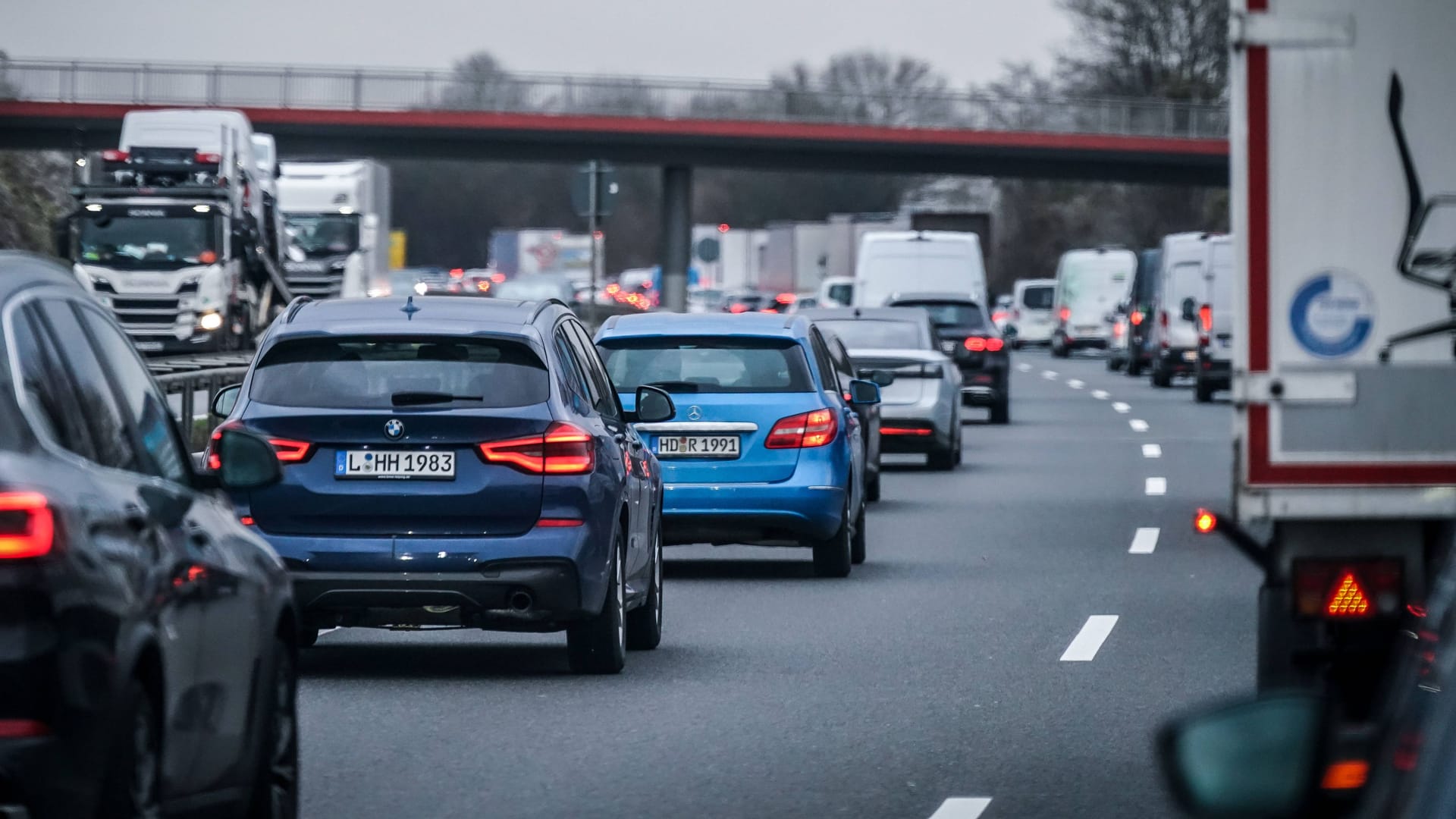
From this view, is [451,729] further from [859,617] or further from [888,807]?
[859,617]

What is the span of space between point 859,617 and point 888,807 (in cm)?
546

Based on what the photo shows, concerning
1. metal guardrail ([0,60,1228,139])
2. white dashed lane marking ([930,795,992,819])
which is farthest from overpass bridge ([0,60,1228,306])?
white dashed lane marking ([930,795,992,819])

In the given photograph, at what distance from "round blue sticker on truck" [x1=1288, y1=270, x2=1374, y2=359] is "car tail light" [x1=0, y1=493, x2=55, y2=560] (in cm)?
357

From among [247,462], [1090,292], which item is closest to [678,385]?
[247,462]

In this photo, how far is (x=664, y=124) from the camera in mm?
63594

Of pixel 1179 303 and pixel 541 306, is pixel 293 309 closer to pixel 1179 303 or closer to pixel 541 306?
pixel 541 306

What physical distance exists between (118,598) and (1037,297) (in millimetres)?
75882

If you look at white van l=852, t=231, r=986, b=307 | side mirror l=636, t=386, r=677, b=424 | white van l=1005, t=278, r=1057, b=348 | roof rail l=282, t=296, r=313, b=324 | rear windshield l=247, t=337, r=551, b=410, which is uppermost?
white van l=1005, t=278, r=1057, b=348

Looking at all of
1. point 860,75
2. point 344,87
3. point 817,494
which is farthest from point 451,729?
point 860,75

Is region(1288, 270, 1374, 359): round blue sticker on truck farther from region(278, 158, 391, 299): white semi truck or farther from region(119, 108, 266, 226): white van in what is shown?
region(278, 158, 391, 299): white semi truck

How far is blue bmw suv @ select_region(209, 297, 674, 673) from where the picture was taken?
402 inches

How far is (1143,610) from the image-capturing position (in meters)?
13.5

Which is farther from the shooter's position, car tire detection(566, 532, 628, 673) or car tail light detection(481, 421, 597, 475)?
car tire detection(566, 532, 628, 673)

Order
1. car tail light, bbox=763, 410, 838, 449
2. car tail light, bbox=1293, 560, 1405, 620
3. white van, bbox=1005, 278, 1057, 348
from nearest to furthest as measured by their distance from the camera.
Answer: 1. car tail light, bbox=1293, 560, 1405, 620
2. car tail light, bbox=763, 410, 838, 449
3. white van, bbox=1005, 278, 1057, 348
